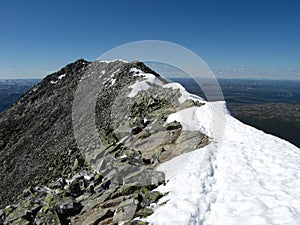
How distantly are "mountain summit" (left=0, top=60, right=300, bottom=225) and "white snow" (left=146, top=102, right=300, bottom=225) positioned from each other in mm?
33

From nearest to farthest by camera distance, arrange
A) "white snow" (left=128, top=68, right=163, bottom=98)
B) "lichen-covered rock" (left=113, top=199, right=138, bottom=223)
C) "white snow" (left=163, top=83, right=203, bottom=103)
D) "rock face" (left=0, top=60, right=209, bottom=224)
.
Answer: "lichen-covered rock" (left=113, top=199, right=138, bottom=223), "rock face" (left=0, top=60, right=209, bottom=224), "white snow" (left=163, top=83, right=203, bottom=103), "white snow" (left=128, top=68, right=163, bottom=98)

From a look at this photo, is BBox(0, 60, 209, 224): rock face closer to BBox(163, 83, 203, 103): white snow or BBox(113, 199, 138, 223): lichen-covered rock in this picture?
BBox(113, 199, 138, 223): lichen-covered rock

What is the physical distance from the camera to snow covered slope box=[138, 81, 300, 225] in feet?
24.6

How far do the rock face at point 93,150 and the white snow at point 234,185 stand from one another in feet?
2.96

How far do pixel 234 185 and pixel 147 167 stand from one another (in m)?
4.89

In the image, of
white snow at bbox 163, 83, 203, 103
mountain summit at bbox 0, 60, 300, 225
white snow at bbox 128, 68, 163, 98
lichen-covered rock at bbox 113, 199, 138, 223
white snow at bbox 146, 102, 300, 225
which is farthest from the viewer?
white snow at bbox 128, 68, 163, 98

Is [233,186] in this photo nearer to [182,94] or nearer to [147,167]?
[147,167]

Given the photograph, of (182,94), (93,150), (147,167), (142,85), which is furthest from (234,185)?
(142,85)

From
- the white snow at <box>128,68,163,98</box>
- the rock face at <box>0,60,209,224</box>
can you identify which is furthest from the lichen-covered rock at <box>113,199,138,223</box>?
the white snow at <box>128,68,163,98</box>

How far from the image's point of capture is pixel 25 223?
11766 millimetres

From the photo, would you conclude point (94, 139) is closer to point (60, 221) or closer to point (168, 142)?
point (168, 142)

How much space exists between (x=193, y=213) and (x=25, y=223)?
8675 millimetres

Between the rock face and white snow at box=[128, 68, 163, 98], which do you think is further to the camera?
white snow at box=[128, 68, 163, 98]

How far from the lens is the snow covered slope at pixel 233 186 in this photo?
7.50 metres
